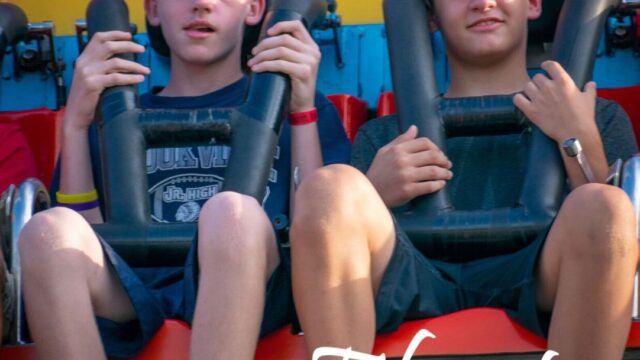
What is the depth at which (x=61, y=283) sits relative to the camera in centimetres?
213

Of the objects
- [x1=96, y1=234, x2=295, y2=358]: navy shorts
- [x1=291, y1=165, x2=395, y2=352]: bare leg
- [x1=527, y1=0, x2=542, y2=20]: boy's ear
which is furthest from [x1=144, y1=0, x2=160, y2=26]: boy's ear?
[x1=291, y1=165, x2=395, y2=352]: bare leg

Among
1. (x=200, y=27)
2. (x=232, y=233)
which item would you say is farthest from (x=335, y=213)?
(x=200, y=27)

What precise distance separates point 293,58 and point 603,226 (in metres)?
0.86

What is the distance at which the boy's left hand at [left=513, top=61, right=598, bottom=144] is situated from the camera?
247cm

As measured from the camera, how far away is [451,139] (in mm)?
2736

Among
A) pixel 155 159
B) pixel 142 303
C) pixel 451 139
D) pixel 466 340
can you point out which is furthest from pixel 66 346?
pixel 451 139

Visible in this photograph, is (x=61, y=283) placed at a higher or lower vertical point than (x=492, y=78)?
lower

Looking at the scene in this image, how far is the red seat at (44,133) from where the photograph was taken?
10.8 feet

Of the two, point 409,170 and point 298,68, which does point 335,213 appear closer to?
point 409,170

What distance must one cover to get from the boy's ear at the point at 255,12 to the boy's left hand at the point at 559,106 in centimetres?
72

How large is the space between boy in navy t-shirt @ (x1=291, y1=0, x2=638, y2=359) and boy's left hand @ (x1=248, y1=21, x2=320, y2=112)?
8.9 inches

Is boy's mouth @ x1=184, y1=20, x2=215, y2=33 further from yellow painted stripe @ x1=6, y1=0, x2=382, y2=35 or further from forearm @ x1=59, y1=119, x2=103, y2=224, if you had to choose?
yellow painted stripe @ x1=6, y1=0, x2=382, y2=35

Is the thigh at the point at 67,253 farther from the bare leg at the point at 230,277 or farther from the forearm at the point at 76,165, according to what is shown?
the forearm at the point at 76,165

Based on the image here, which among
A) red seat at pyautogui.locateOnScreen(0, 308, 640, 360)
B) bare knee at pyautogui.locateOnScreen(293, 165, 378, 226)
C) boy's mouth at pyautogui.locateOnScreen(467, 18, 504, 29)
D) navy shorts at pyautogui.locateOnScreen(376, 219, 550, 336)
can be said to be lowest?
red seat at pyautogui.locateOnScreen(0, 308, 640, 360)
